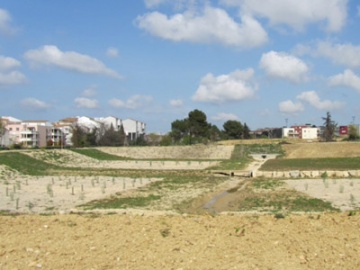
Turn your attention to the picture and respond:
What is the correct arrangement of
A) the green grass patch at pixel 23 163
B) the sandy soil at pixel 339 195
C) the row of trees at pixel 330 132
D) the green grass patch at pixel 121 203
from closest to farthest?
the sandy soil at pixel 339 195
the green grass patch at pixel 121 203
the green grass patch at pixel 23 163
the row of trees at pixel 330 132

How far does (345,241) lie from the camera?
814cm

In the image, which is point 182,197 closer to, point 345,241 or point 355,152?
point 345,241

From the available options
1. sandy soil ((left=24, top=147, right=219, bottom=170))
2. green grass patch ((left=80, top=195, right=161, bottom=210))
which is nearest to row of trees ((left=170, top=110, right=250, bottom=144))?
sandy soil ((left=24, top=147, right=219, bottom=170))

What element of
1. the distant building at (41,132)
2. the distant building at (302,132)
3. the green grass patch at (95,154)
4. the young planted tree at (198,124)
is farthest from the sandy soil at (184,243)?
the distant building at (302,132)

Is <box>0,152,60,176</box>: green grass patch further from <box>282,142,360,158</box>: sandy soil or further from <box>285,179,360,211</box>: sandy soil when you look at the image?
<box>282,142,360,158</box>: sandy soil

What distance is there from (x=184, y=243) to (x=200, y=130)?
106216 mm

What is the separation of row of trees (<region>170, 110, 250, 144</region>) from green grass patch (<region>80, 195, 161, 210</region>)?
8430 cm

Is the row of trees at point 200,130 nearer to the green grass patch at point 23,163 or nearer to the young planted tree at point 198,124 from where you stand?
the young planted tree at point 198,124

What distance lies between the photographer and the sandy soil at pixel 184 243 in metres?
7.26

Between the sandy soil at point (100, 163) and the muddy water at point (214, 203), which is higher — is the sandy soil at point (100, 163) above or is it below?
above

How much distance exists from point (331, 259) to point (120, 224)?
4.87 m

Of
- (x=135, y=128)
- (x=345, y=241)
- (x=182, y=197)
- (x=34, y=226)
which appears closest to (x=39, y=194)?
(x=182, y=197)

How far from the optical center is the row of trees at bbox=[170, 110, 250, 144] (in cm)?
11384

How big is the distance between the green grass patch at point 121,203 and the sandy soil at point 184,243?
22.3ft
